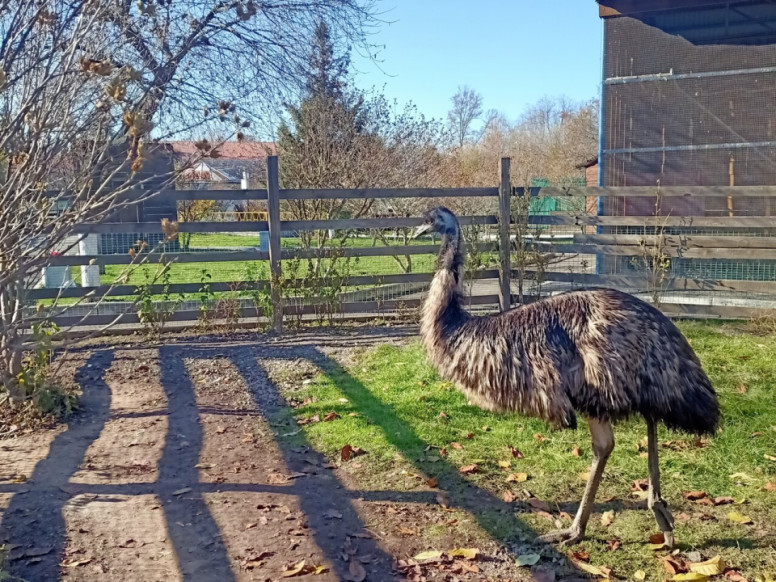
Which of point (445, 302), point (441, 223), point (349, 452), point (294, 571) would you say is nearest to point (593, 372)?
point (445, 302)

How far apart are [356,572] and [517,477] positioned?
56.6 inches

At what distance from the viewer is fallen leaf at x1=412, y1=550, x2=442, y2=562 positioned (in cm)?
372

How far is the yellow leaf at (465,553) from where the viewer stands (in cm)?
373

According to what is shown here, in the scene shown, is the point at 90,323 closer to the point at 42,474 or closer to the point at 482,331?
the point at 42,474

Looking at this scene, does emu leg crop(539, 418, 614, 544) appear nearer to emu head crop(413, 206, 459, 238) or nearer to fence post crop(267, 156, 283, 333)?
emu head crop(413, 206, 459, 238)

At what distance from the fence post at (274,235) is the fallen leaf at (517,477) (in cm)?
485

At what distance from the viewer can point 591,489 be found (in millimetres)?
3920

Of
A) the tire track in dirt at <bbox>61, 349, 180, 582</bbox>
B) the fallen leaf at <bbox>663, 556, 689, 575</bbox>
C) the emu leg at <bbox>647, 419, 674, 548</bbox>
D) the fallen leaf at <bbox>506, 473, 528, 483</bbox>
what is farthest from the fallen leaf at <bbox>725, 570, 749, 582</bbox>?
the tire track in dirt at <bbox>61, 349, 180, 582</bbox>

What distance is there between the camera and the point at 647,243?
9195 mm

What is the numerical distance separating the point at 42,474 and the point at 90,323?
13.7ft

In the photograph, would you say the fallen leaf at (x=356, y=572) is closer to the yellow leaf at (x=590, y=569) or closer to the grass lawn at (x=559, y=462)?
the grass lawn at (x=559, y=462)

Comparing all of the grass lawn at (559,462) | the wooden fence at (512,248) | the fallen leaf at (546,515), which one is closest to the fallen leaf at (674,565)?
the grass lawn at (559,462)

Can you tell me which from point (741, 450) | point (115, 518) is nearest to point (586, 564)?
point (741, 450)

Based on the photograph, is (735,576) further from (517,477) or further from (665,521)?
(517,477)
